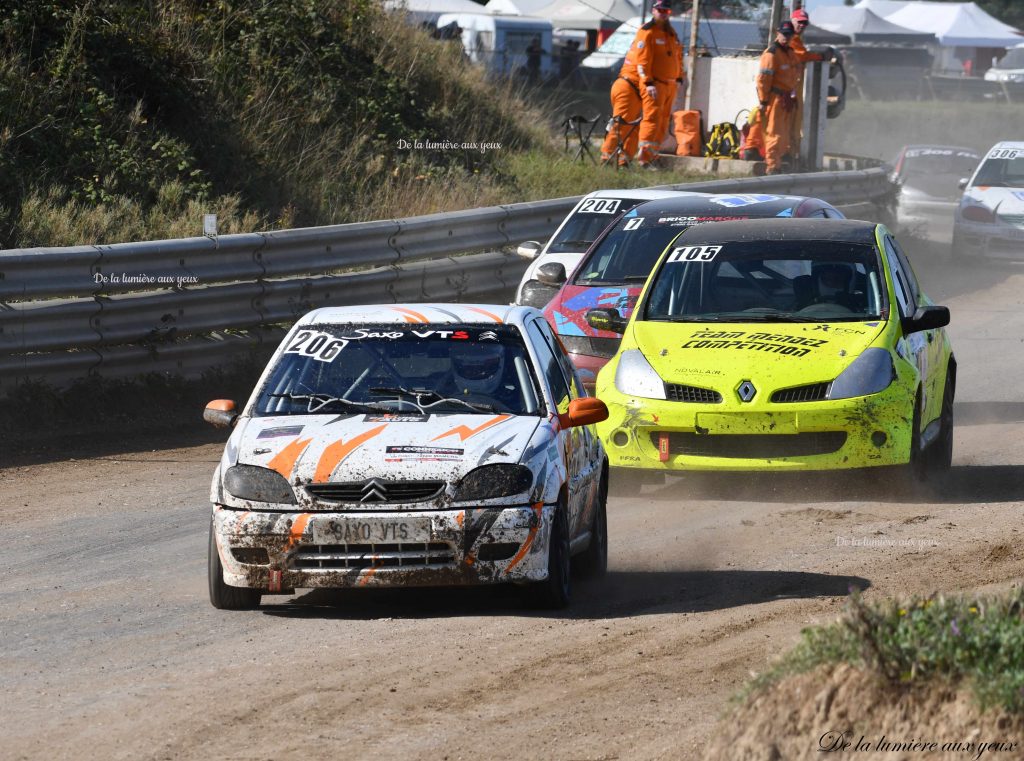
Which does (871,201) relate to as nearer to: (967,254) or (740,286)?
(967,254)

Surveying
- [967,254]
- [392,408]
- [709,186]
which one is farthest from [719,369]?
[967,254]

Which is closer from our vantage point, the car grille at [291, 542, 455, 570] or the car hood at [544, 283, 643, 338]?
the car grille at [291, 542, 455, 570]

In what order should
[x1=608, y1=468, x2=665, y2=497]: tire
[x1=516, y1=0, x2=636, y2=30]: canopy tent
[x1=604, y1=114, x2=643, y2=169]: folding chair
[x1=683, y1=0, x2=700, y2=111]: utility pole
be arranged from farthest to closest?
[x1=516, y1=0, x2=636, y2=30]: canopy tent < [x1=683, y1=0, x2=700, y2=111]: utility pole < [x1=604, y1=114, x2=643, y2=169]: folding chair < [x1=608, y1=468, x2=665, y2=497]: tire

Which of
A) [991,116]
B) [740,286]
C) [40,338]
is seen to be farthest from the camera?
[991,116]

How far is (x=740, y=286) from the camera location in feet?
36.7

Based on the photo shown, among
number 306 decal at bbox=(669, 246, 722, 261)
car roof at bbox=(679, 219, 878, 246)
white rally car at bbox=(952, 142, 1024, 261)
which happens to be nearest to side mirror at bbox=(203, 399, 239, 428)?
number 306 decal at bbox=(669, 246, 722, 261)

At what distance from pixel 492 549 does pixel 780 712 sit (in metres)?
2.65

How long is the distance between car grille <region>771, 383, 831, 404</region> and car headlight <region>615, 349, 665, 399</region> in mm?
709

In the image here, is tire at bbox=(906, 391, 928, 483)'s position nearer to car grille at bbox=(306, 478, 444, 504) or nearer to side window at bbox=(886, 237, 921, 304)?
side window at bbox=(886, 237, 921, 304)

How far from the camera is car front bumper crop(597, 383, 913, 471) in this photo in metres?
9.84

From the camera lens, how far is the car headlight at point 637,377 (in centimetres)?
1020

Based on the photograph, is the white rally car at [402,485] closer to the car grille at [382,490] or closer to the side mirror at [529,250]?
the car grille at [382,490]

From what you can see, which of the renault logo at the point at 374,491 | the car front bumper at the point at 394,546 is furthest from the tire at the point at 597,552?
the renault logo at the point at 374,491

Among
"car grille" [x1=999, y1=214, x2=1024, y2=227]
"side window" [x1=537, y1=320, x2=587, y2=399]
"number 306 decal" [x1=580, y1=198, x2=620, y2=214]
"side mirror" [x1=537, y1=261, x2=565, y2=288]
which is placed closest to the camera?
"side window" [x1=537, y1=320, x2=587, y2=399]
